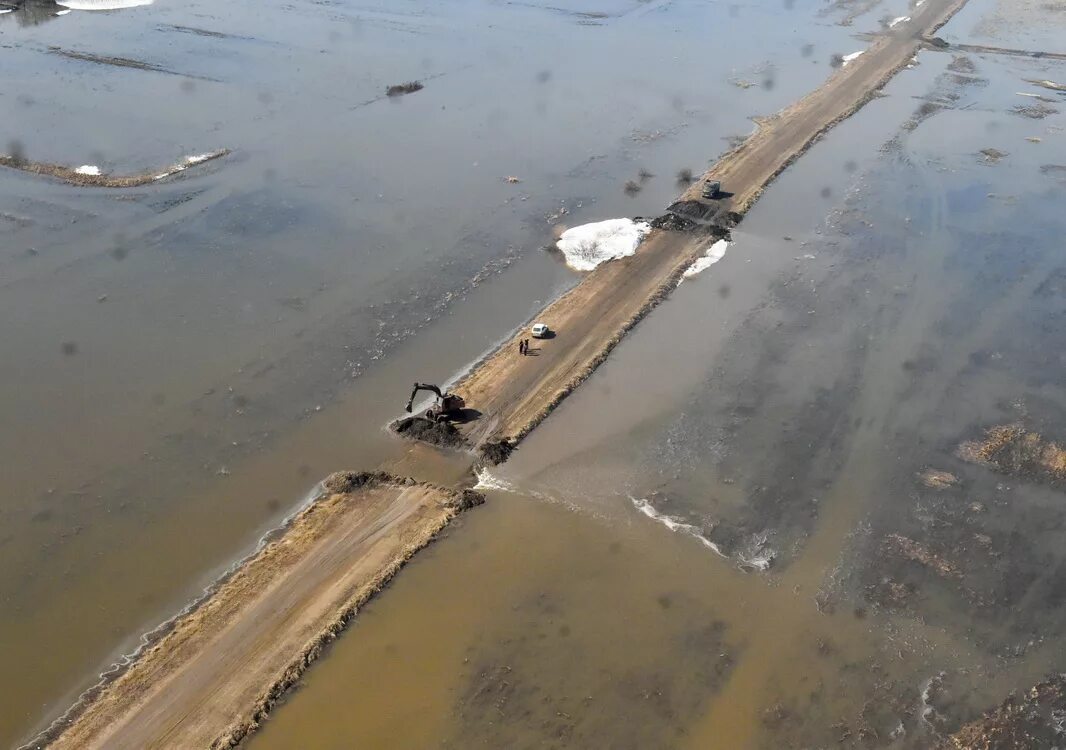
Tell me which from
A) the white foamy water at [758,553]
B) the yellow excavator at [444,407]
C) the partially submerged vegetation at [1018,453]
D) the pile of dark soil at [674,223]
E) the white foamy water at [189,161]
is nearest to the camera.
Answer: the white foamy water at [758,553]

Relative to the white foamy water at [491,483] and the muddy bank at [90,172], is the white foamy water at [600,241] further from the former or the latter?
the muddy bank at [90,172]

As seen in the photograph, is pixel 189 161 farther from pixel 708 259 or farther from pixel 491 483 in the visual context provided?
pixel 491 483

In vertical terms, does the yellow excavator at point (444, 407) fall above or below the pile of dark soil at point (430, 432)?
above

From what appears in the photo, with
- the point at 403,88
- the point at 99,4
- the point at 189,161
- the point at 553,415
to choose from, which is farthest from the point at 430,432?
the point at 99,4

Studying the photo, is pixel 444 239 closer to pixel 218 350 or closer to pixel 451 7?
pixel 218 350

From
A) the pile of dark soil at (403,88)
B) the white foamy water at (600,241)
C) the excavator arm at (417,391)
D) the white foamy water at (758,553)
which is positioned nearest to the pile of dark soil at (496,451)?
the excavator arm at (417,391)

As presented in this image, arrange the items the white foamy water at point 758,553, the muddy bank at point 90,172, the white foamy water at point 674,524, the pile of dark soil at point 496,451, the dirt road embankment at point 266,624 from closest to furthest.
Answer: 1. the dirt road embankment at point 266,624
2. the white foamy water at point 758,553
3. the white foamy water at point 674,524
4. the pile of dark soil at point 496,451
5. the muddy bank at point 90,172
